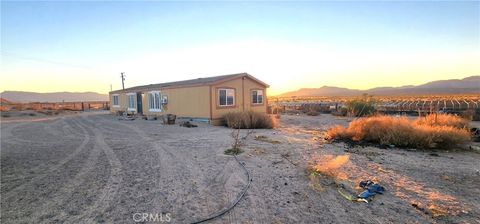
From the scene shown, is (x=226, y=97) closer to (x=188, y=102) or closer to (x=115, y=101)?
(x=188, y=102)

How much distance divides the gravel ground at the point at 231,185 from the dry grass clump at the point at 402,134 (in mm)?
485

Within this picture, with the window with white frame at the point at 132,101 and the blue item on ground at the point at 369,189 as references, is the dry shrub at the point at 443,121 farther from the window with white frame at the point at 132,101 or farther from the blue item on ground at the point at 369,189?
the window with white frame at the point at 132,101

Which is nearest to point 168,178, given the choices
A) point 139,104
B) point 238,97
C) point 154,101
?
point 238,97

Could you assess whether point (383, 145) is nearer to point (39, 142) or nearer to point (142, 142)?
point (142, 142)

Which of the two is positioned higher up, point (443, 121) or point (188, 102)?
point (188, 102)

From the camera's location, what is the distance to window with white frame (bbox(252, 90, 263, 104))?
18714mm

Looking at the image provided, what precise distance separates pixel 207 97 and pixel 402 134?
1023 cm

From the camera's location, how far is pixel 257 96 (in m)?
19.1

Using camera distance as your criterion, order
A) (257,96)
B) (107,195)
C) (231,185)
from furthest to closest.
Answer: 1. (257,96)
2. (231,185)
3. (107,195)

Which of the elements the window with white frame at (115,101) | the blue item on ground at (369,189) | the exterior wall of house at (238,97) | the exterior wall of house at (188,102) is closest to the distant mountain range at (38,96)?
the window with white frame at (115,101)

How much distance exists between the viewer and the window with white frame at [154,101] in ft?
64.8

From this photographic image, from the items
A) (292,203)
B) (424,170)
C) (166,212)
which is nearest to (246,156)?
(292,203)

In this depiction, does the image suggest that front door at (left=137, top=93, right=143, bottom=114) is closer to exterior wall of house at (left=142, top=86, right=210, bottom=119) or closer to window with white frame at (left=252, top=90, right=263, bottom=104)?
exterior wall of house at (left=142, top=86, right=210, bottom=119)

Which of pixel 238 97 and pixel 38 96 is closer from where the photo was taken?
pixel 238 97
